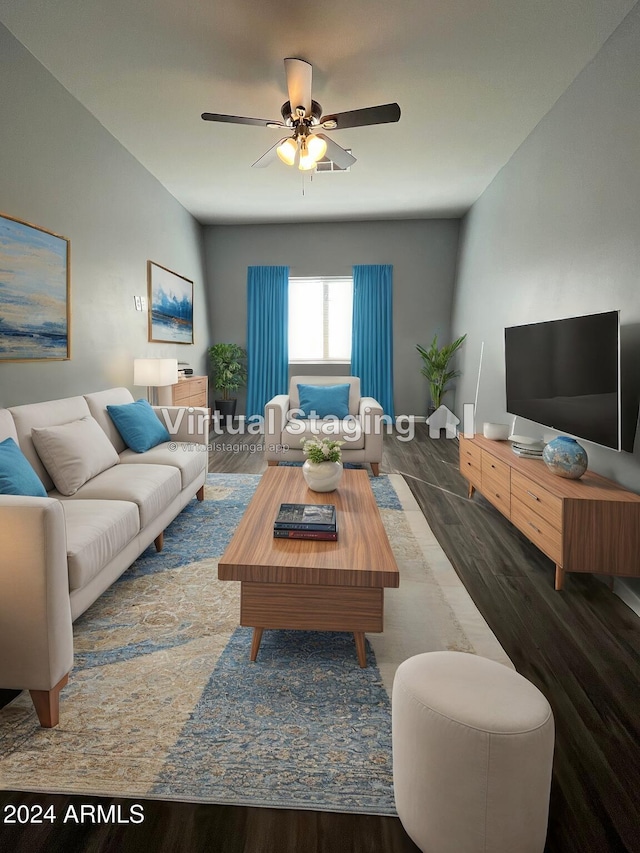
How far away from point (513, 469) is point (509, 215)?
9.15 ft

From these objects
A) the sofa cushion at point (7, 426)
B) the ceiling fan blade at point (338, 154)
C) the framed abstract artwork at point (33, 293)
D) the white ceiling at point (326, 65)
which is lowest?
the sofa cushion at point (7, 426)

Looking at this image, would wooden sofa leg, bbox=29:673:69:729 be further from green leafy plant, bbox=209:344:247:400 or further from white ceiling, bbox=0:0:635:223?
green leafy plant, bbox=209:344:247:400

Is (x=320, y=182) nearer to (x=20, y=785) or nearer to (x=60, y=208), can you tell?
(x=60, y=208)

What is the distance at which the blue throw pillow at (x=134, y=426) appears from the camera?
3.26 meters

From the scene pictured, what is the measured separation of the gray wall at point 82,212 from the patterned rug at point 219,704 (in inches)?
67.9

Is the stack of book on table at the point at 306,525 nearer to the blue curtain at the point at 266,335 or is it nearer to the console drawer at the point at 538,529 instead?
the console drawer at the point at 538,529

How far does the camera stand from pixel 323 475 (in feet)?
8.27

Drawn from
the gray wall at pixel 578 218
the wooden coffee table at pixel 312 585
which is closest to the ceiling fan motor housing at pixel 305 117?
the gray wall at pixel 578 218

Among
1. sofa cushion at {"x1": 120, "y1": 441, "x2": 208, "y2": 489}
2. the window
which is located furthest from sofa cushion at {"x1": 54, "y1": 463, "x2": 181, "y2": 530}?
the window

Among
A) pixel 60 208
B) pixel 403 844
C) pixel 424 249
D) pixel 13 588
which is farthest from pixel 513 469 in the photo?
pixel 424 249

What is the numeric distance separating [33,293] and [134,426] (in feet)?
3.37

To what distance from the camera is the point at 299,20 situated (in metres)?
2.59

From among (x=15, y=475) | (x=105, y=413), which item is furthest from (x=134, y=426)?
(x=15, y=475)

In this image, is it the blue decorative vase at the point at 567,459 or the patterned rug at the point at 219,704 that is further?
the blue decorative vase at the point at 567,459
